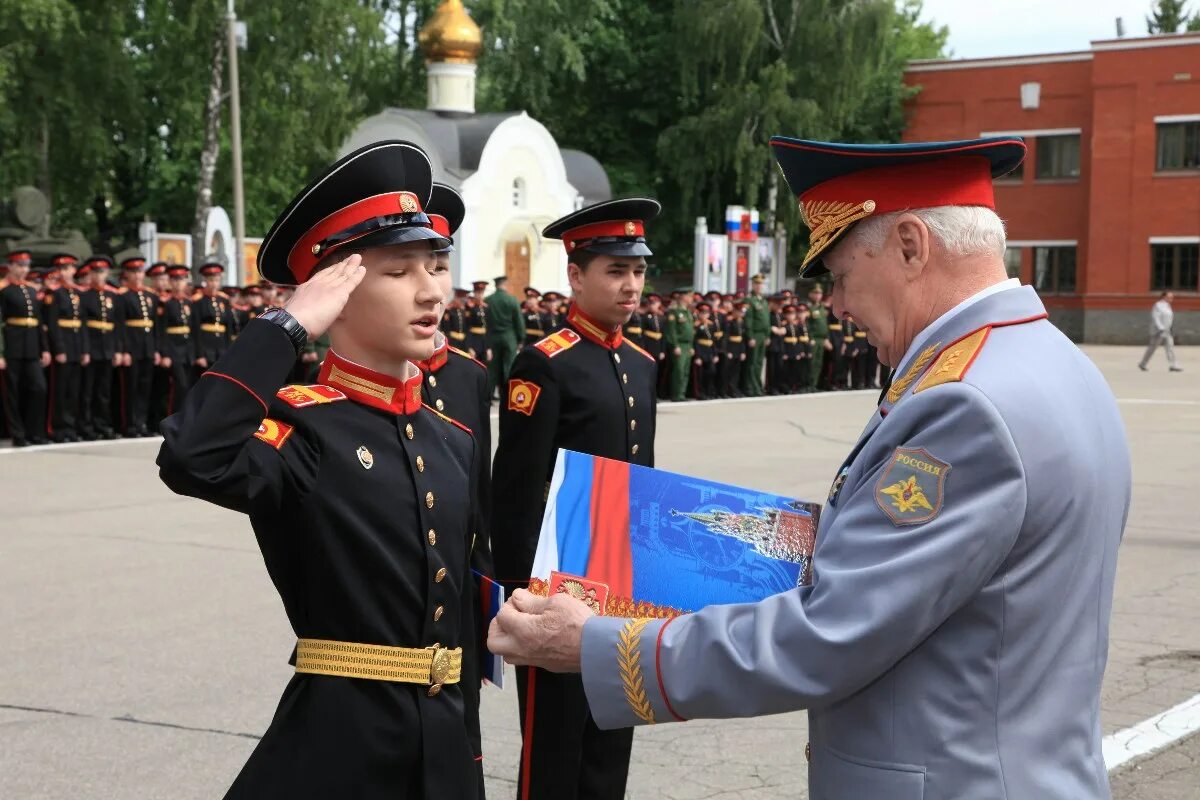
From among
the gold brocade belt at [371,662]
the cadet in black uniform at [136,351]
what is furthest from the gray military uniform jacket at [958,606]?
the cadet in black uniform at [136,351]

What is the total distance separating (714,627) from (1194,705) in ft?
14.9

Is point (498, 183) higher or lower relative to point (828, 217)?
higher

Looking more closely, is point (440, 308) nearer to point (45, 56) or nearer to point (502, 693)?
point (502, 693)

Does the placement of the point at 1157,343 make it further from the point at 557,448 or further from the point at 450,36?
the point at 557,448

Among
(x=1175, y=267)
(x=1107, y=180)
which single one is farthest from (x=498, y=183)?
(x=1175, y=267)

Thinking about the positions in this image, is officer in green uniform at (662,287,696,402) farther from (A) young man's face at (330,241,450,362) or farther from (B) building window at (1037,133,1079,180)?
(B) building window at (1037,133,1079,180)

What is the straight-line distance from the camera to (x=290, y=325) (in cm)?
292

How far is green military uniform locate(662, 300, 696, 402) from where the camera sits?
25922mm

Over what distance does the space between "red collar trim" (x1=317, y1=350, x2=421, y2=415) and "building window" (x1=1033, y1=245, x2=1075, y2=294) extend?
4736cm

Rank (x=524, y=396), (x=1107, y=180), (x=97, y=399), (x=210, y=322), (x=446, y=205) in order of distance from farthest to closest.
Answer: (x=1107, y=180) < (x=210, y=322) < (x=97, y=399) < (x=524, y=396) < (x=446, y=205)

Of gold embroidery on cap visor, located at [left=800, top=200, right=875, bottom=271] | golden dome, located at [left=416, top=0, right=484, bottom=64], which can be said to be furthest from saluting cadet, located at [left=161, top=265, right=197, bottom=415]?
golden dome, located at [left=416, top=0, right=484, bottom=64]

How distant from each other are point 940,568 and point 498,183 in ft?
119

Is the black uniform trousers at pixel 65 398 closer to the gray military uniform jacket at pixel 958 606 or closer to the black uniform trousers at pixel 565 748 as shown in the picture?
the black uniform trousers at pixel 565 748

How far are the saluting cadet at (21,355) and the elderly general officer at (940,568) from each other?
15.6 meters
